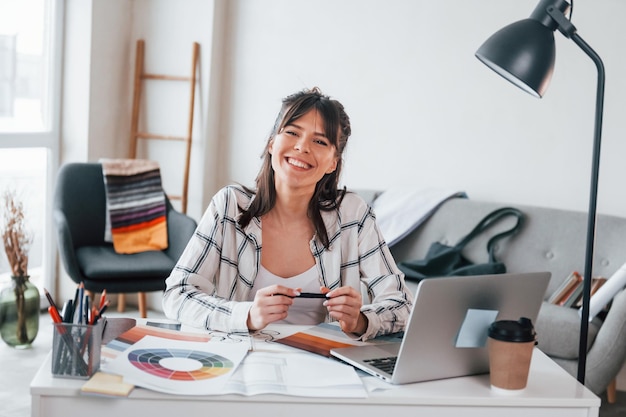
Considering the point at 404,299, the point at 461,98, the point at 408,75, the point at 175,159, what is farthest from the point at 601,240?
the point at 175,159

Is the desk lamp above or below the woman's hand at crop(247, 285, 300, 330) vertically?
above

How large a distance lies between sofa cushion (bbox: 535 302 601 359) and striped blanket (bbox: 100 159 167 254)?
185cm

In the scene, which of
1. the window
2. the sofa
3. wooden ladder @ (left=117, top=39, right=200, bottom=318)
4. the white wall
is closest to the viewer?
the sofa

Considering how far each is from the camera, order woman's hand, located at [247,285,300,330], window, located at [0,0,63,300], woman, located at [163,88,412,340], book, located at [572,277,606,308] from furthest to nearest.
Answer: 1. window, located at [0,0,63,300]
2. book, located at [572,277,606,308]
3. woman, located at [163,88,412,340]
4. woman's hand, located at [247,285,300,330]

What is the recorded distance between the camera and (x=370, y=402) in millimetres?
1346

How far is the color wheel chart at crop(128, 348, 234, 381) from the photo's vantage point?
138 cm

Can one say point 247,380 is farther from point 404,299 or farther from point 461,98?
point 461,98

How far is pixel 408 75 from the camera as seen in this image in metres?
4.14

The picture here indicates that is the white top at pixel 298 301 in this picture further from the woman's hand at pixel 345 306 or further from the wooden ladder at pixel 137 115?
the wooden ladder at pixel 137 115

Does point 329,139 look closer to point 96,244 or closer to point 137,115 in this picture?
point 96,244

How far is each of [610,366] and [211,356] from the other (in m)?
2.04

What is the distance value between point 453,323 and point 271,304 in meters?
0.40

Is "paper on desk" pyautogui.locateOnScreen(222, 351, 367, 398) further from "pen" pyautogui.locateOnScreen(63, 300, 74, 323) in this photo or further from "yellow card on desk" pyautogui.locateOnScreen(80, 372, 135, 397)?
"pen" pyautogui.locateOnScreen(63, 300, 74, 323)

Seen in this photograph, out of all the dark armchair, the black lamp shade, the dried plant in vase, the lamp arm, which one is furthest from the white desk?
the dried plant in vase
